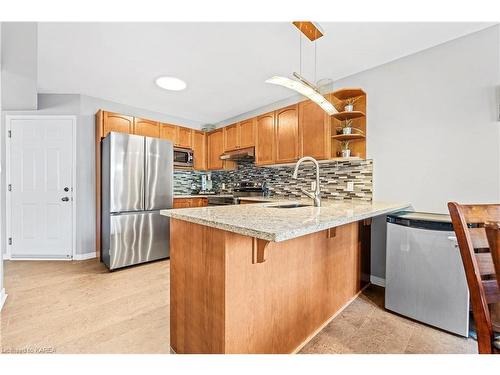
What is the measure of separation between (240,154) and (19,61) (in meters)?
2.60

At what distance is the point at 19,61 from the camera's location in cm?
191

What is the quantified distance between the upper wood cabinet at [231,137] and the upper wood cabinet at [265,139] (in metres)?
0.49

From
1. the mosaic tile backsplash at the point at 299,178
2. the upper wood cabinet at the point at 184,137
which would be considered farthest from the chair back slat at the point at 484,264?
the upper wood cabinet at the point at 184,137

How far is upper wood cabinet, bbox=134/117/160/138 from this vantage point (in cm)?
366

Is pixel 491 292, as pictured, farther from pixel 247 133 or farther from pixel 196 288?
pixel 247 133

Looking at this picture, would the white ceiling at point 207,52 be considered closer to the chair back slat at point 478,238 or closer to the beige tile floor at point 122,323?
the chair back slat at point 478,238

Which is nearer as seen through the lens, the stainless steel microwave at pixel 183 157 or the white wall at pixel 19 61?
the white wall at pixel 19 61

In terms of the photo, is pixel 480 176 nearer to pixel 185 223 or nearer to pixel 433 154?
pixel 433 154

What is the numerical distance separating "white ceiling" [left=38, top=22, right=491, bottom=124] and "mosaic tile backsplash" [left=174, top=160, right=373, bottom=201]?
1.11 m

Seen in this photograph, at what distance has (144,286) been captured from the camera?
2.48 metres

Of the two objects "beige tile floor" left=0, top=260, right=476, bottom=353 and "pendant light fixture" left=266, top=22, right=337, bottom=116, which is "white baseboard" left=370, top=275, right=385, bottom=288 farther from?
"pendant light fixture" left=266, top=22, right=337, bottom=116

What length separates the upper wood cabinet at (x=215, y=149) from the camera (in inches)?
171

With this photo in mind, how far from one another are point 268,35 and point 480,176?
2.12m

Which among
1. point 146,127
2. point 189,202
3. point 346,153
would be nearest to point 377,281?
point 346,153
